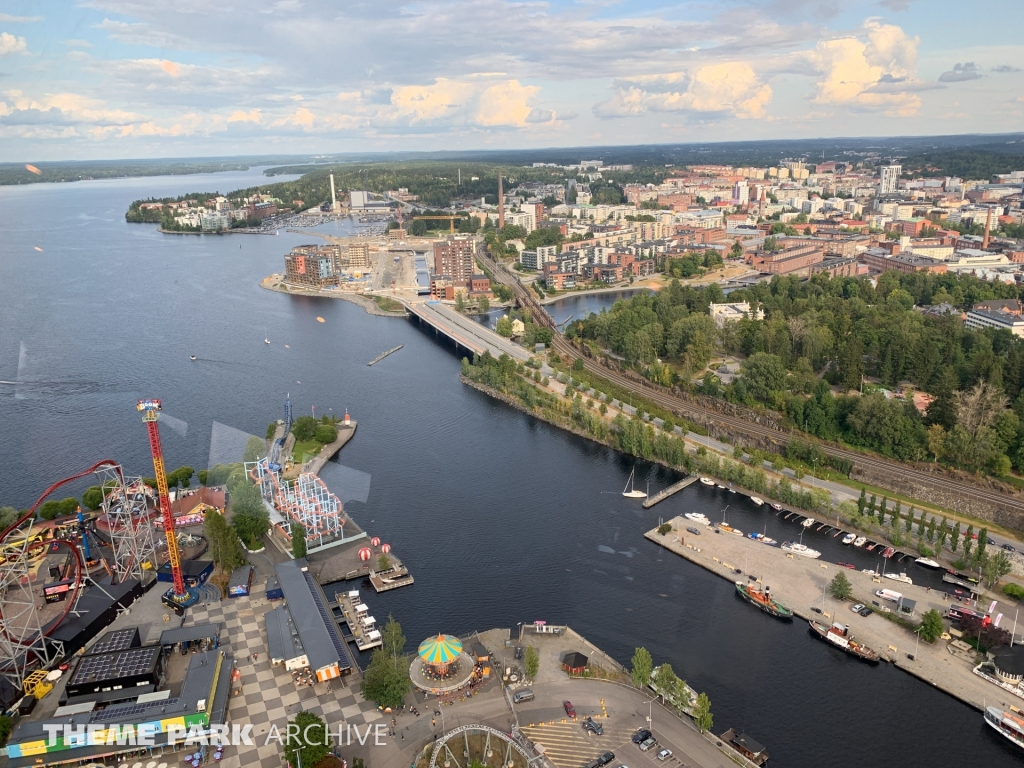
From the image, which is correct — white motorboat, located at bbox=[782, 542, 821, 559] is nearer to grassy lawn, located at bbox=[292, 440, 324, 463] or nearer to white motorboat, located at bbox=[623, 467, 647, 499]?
white motorboat, located at bbox=[623, 467, 647, 499]

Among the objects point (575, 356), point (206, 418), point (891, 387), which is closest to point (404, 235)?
point (575, 356)

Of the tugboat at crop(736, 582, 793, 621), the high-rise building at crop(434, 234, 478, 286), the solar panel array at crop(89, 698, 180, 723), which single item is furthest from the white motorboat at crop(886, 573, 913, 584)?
the high-rise building at crop(434, 234, 478, 286)

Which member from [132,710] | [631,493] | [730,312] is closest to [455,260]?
[730,312]

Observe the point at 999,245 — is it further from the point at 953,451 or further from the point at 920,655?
the point at 920,655

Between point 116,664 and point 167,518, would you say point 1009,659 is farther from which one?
point 167,518

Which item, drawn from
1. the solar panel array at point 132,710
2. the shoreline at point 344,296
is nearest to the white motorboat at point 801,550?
the solar panel array at point 132,710
